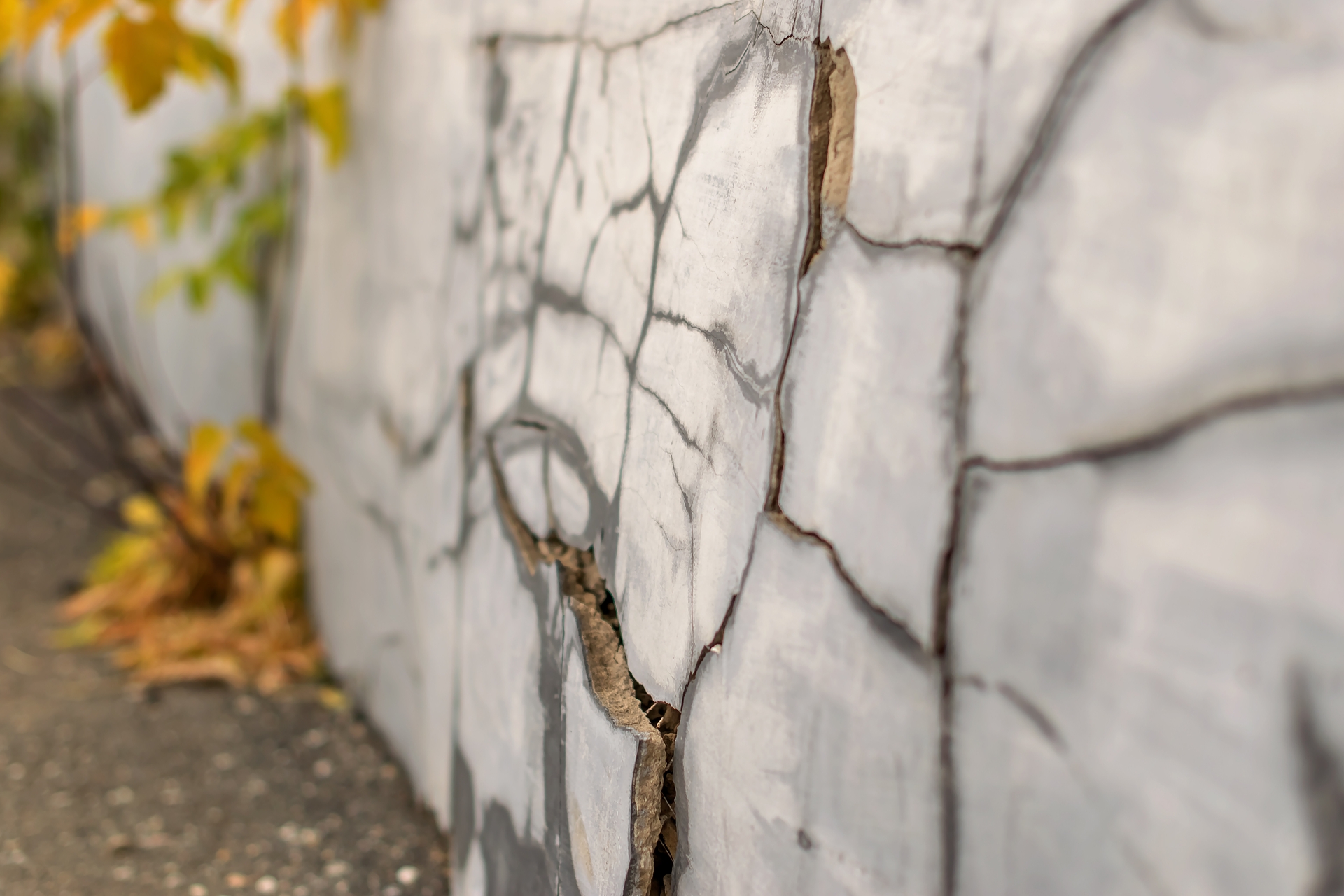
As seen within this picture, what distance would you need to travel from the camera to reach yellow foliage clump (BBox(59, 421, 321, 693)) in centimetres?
197

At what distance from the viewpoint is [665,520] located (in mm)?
878

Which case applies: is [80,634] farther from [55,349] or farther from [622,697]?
Answer: [55,349]

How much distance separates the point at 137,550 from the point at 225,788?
0.97 m

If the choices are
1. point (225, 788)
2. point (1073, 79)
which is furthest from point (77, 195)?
point (1073, 79)

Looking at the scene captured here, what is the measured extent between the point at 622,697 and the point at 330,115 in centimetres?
121

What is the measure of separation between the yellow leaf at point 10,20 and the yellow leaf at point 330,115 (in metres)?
0.49

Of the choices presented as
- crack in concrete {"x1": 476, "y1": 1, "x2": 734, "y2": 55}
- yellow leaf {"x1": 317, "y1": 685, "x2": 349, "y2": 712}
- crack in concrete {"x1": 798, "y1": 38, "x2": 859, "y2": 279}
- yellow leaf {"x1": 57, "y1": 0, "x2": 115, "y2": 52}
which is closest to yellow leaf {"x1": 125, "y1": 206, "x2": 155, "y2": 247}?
yellow leaf {"x1": 57, "y1": 0, "x2": 115, "y2": 52}

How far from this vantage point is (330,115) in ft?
5.52

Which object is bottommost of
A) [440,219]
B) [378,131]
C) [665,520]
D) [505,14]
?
[665,520]

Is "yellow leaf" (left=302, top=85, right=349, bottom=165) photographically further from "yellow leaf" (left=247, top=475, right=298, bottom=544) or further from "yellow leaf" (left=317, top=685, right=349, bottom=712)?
"yellow leaf" (left=317, top=685, right=349, bottom=712)

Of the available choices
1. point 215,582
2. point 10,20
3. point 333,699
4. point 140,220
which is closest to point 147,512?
point 215,582

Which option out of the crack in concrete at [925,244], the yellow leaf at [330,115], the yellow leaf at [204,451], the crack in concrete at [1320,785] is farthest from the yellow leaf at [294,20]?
the crack in concrete at [1320,785]

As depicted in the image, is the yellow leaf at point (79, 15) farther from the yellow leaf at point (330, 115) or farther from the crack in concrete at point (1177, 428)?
the crack in concrete at point (1177, 428)

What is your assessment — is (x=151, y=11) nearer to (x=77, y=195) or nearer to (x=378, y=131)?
(x=378, y=131)
